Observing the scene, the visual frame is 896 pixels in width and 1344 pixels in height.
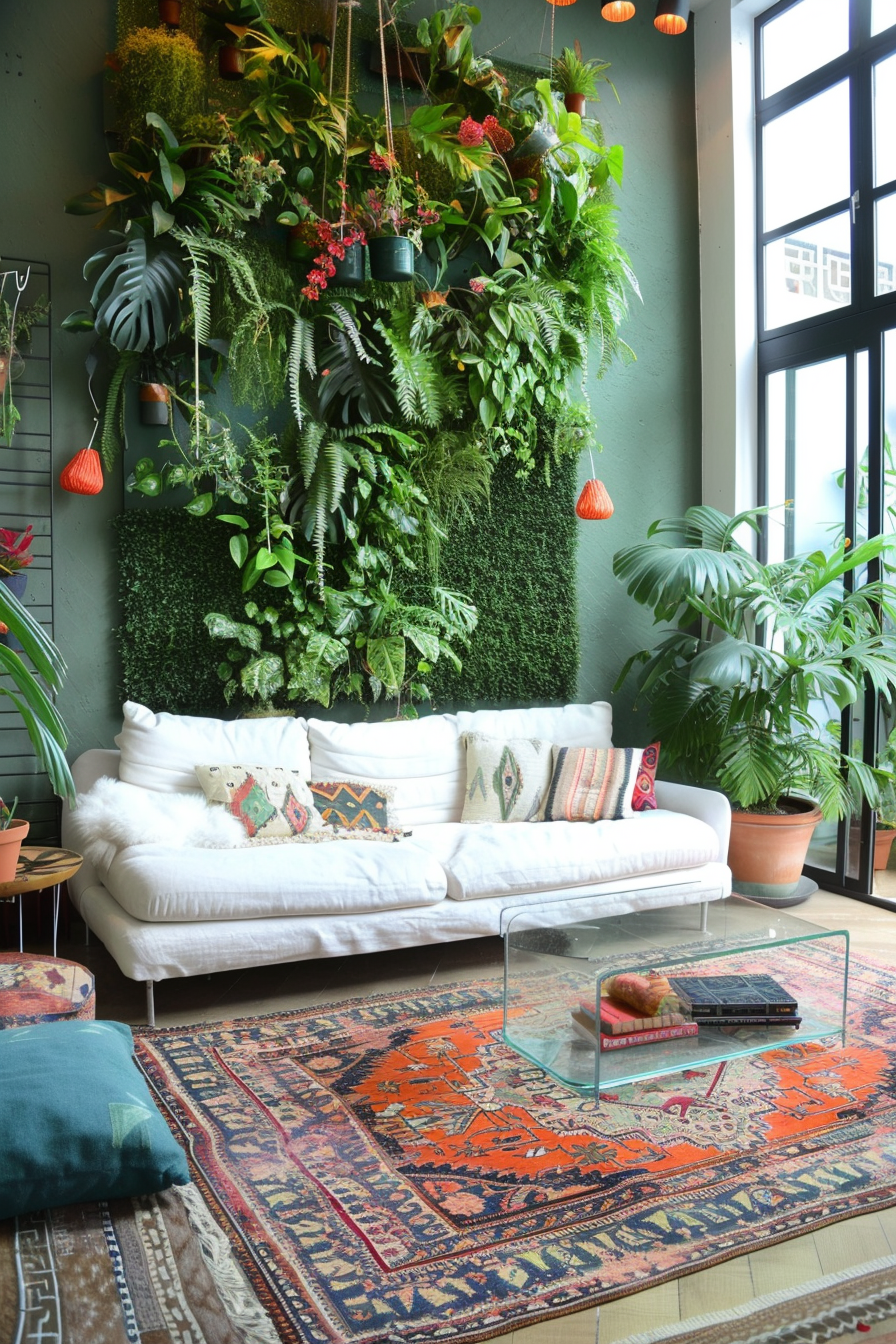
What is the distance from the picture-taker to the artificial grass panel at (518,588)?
15.3 feet

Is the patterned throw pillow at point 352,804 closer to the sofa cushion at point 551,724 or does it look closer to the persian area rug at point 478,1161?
the sofa cushion at point 551,724

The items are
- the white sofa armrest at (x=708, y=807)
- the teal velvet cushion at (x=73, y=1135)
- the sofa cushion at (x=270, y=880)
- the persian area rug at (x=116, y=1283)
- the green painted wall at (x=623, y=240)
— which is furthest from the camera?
the white sofa armrest at (x=708, y=807)

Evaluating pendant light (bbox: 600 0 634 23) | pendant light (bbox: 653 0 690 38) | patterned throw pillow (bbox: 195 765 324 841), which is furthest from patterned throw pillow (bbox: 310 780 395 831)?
pendant light (bbox: 653 0 690 38)

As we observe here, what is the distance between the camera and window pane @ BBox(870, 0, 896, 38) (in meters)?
4.28

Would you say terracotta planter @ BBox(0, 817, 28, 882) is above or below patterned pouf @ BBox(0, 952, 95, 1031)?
above

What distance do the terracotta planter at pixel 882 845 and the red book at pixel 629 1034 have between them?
2.29 m

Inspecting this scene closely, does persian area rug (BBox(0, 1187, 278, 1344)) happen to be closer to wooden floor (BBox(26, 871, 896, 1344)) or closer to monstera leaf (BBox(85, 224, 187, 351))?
wooden floor (BBox(26, 871, 896, 1344))

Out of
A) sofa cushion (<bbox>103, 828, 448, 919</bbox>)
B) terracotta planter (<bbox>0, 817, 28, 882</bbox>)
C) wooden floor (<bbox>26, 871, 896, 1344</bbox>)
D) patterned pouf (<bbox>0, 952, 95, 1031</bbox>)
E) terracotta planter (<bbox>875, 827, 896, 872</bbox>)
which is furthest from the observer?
terracotta planter (<bbox>875, 827, 896, 872</bbox>)

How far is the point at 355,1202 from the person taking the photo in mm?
2164

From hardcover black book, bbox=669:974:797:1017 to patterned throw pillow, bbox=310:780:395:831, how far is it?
145 cm

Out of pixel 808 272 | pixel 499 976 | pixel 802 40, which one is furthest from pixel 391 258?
pixel 499 976

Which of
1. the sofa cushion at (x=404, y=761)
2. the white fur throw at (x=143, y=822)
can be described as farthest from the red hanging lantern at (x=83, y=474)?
the sofa cushion at (x=404, y=761)

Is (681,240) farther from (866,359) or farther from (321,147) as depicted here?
(321,147)

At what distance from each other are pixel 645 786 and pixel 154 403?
2.40m
